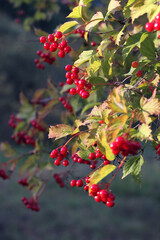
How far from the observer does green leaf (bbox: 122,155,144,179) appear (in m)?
1.19

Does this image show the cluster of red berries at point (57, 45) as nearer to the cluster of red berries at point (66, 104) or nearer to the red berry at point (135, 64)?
the red berry at point (135, 64)

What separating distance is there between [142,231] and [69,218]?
5.14 feet

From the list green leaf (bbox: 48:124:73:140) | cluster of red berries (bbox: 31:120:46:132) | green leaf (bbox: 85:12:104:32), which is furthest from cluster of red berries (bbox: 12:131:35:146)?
green leaf (bbox: 85:12:104:32)

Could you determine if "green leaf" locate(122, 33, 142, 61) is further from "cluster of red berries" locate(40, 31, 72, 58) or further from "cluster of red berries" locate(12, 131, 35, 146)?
"cluster of red berries" locate(12, 131, 35, 146)

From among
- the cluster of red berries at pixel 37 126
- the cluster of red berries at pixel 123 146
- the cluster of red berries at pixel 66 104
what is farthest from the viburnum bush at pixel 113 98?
the cluster of red berries at pixel 37 126

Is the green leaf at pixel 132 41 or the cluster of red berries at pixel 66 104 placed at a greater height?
the green leaf at pixel 132 41

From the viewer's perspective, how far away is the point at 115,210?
6680 mm

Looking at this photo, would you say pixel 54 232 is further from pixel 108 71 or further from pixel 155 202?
pixel 108 71

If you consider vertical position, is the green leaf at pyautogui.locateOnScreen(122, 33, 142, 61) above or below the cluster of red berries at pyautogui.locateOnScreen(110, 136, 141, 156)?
above

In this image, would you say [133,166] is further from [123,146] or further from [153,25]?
[153,25]

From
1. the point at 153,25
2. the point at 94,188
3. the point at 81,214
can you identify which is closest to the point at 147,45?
the point at 153,25

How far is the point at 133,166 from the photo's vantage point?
3.92ft

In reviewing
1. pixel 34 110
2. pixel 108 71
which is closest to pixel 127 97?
pixel 108 71

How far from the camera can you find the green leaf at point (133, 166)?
3.89 ft
